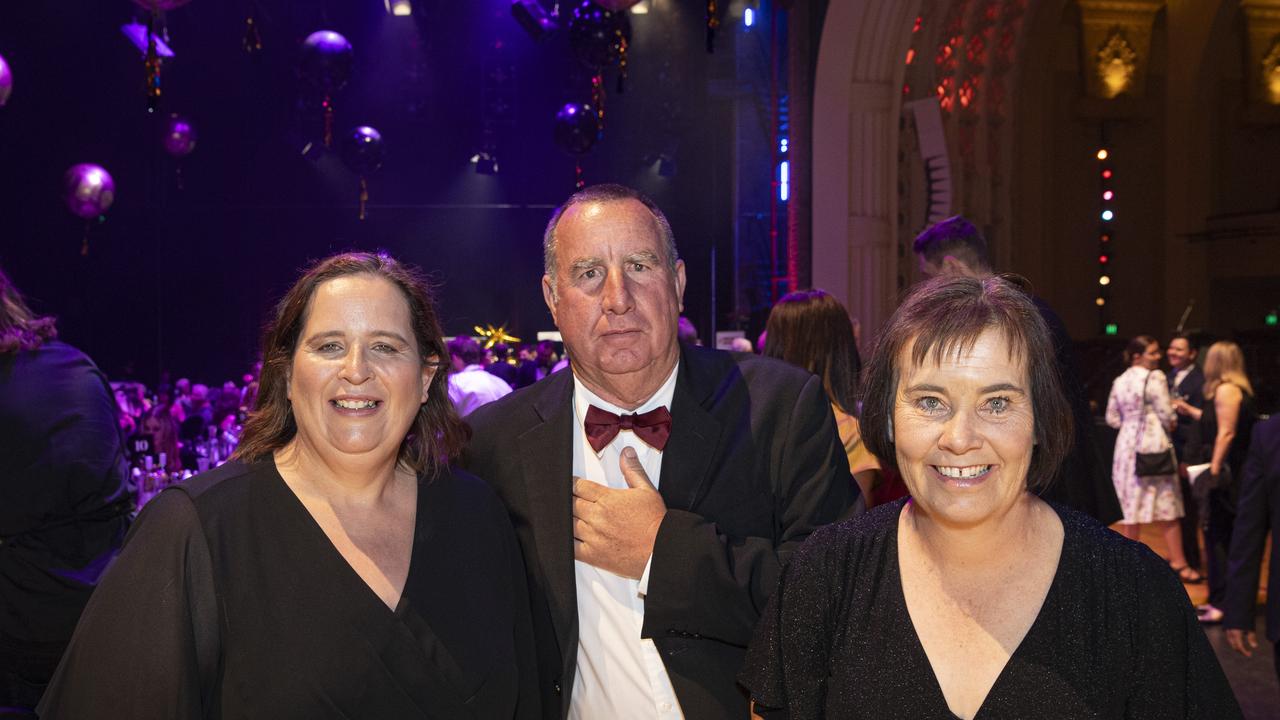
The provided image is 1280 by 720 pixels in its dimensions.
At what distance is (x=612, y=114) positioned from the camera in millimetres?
16656

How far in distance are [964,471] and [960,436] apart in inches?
2.3

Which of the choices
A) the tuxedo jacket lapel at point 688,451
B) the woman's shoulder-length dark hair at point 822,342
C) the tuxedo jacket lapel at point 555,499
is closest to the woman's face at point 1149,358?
the woman's shoulder-length dark hair at point 822,342

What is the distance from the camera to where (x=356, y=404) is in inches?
70.7

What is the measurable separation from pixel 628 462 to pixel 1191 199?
13218mm

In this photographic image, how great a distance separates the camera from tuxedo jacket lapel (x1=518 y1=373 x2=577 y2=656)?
198cm

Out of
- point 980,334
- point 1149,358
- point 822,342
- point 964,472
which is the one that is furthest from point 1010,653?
point 1149,358

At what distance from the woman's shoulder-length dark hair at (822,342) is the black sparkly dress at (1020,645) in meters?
2.05

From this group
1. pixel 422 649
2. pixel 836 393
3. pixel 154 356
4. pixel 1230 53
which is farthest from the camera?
pixel 154 356

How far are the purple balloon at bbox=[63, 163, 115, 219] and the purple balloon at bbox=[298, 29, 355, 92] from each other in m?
2.76

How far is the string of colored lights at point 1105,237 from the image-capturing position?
12.9m

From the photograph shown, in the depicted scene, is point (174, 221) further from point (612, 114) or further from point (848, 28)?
point (848, 28)

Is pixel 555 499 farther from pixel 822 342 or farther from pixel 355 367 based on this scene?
pixel 822 342

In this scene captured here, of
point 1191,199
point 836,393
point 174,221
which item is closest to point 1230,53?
point 1191,199

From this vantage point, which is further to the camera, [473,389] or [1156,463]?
[1156,463]
